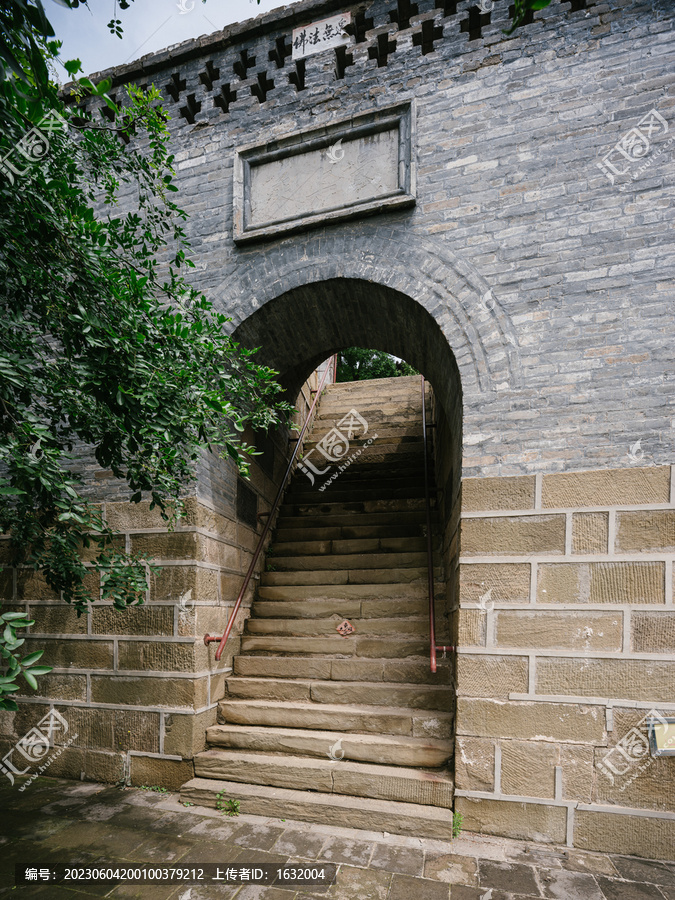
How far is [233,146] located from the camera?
4848 millimetres

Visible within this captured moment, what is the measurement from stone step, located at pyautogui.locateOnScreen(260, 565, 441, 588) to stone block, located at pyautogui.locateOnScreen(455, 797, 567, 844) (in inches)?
77.6

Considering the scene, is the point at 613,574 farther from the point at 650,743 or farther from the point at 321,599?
the point at 321,599

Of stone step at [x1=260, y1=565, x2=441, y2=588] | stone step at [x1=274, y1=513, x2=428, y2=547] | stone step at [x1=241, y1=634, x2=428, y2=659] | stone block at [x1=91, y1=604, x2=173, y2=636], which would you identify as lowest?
stone step at [x1=241, y1=634, x2=428, y2=659]

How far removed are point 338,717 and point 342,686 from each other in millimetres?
247

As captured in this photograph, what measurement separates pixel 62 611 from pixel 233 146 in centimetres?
449

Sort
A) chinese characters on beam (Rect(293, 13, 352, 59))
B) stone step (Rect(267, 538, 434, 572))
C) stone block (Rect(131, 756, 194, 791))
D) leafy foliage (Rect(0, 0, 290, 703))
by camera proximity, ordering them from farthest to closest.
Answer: stone step (Rect(267, 538, 434, 572)) < chinese characters on beam (Rect(293, 13, 352, 59)) < stone block (Rect(131, 756, 194, 791)) < leafy foliage (Rect(0, 0, 290, 703))

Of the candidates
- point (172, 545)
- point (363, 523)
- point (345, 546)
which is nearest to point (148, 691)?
point (172, 545)

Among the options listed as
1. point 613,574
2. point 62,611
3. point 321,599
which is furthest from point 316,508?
point 613,574

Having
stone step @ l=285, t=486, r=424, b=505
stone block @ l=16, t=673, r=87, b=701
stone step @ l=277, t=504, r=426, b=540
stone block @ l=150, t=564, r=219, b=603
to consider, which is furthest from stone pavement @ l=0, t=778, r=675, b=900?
stone step @ l=285, t=486, r=424, b=505

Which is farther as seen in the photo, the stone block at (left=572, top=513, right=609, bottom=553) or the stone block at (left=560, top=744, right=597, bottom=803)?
the stone block at (left=572, top=513, right=609, bottom=553)

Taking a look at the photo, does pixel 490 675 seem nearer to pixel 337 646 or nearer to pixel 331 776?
pixel 331 776

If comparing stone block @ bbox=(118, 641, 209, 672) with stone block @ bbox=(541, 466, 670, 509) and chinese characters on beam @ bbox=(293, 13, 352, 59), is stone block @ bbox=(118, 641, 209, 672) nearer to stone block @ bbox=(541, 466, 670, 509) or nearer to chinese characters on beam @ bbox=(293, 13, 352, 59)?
stone block @ bbox=(541, 466, 670, 509)

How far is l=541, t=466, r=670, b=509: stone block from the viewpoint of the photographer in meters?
3.47

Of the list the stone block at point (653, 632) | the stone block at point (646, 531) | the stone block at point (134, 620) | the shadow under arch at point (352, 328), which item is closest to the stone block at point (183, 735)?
the stone block at point (134, 620)
